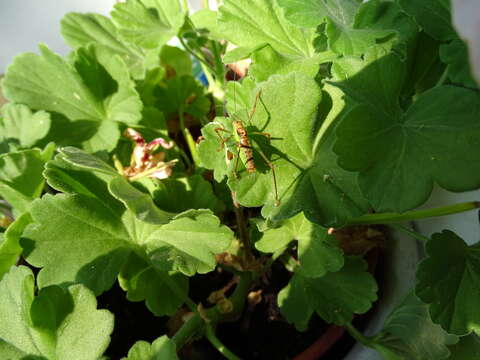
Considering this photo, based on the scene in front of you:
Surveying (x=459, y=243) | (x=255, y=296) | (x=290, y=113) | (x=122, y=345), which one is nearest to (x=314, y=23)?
(x=290, y=113)

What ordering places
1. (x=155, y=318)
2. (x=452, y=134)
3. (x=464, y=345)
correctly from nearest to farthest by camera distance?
(x=452, y=134) → (x=464, y=345) → (x=155, y=318)

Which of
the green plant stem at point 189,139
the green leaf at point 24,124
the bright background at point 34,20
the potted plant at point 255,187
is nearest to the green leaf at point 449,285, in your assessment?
the potted plant at point 255,187

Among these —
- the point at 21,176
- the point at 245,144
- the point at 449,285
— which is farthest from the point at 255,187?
the point at 21,176

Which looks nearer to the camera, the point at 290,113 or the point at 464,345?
→ the point at 290,113

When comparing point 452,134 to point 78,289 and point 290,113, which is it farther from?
point 78,289

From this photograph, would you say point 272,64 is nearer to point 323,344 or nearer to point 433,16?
point 433,16
